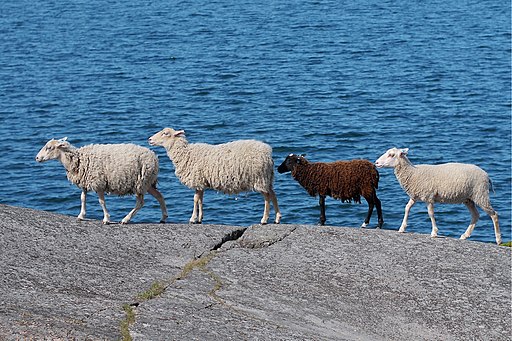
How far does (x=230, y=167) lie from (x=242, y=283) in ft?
12.2

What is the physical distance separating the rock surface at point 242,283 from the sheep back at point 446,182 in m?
1.13

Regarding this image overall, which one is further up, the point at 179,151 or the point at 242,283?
the point at 179,151

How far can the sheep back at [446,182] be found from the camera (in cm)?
1953

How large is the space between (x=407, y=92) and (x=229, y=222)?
68.7 ft

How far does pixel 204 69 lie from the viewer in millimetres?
54250

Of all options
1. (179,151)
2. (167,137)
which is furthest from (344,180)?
(167,137)

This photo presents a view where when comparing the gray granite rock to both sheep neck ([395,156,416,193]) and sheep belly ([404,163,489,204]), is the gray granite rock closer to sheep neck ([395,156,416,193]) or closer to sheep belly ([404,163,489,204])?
sheep neck ([395,156,416,193])

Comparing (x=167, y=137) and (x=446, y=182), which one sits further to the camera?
(x=167, y=137)

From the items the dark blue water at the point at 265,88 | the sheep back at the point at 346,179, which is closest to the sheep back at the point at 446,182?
the sheep back at the point at 346,179

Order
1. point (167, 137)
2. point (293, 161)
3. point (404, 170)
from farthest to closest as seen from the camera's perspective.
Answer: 1. point (293, 161)
2. point (167, 137)
3. point (404, 170)

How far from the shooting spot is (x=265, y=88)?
4966 centimetres

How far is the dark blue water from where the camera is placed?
109ft

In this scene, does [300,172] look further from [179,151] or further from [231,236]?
[231,236]

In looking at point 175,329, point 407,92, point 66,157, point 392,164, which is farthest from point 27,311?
point 407,92
